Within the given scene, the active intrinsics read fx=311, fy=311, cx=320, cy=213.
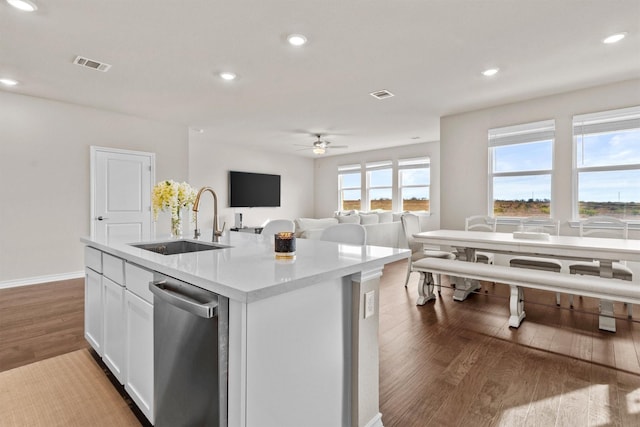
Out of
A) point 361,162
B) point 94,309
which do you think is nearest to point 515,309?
point 94,309

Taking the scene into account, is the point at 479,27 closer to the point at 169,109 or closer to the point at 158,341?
the point at 158,341

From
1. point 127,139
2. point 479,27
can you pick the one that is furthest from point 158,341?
point 127,139

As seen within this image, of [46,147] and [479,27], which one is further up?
[479,27]

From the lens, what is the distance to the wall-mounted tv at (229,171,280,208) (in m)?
7.79

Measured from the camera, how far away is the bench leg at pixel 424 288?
347 cm

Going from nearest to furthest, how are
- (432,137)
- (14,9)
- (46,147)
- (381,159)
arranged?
(14,9) < (46,147) < (432,137) < (381,159)

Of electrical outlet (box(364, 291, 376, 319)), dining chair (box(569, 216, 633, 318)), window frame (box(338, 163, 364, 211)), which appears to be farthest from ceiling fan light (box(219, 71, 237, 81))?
window frame (box(338, 163, 364, 211))

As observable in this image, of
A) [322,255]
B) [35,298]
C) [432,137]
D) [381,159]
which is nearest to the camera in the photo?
[322,255]

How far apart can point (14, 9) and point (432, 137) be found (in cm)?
664

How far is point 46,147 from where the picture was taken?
169 inches

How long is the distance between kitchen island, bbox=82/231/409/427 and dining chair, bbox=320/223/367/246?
46 cm

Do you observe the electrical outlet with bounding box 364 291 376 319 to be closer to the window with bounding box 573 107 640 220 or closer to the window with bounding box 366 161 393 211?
the window with bounding box 573 107 640 220

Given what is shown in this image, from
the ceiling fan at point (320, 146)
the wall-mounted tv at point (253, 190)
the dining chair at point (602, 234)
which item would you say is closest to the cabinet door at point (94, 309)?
the dining chair at point (602, 234)

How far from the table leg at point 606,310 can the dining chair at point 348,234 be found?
2364 millimetres
